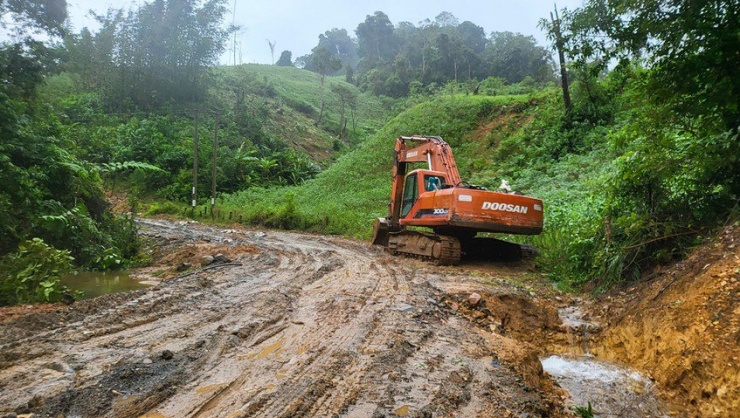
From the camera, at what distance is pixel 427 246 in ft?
34.2

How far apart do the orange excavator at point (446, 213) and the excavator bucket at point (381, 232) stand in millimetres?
91

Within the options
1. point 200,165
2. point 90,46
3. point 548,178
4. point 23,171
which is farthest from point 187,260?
point 90,46

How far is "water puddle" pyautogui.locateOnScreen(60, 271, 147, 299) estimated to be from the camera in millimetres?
6961

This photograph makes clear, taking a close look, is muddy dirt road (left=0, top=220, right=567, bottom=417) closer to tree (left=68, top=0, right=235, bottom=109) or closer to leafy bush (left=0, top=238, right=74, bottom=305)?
leafy bush (left=0, top=238, right=74, bottom=305)

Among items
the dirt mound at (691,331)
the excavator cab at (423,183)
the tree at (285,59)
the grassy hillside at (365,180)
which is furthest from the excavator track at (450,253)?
the tree at (285,59)

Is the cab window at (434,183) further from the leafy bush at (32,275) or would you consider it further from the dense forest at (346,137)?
the leafy bush at (32,275)

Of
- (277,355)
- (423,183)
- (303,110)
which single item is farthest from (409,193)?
(303,110)

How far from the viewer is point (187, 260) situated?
30.8ft

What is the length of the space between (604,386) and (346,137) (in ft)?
158

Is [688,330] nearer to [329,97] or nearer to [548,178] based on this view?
[548,178]

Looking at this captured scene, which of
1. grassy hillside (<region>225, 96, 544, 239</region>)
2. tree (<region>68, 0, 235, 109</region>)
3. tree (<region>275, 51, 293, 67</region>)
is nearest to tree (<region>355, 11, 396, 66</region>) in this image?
tree (<region>275, 51, 293, 67</region>)

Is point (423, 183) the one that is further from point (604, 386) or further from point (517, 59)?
point (517, 59)

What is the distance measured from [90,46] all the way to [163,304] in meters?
41.7

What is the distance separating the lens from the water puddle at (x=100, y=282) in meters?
6.96
